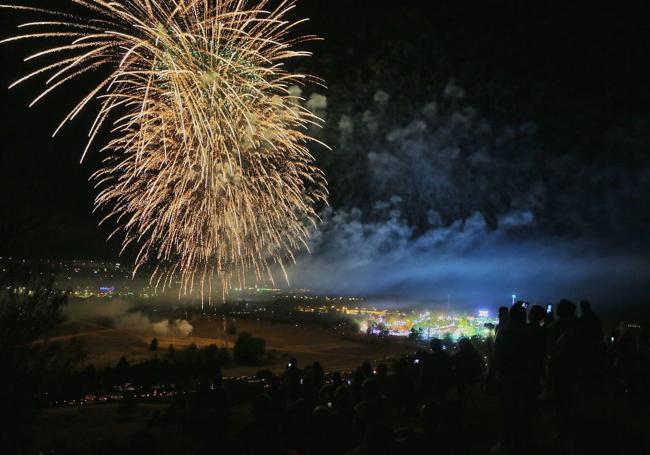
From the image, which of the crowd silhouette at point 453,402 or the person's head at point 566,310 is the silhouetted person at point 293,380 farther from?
the person's head at point 566,310

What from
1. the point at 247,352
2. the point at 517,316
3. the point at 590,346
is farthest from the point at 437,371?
the point at 247,352

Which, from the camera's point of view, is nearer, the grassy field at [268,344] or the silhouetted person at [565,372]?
the silhouetted person at [565,372]

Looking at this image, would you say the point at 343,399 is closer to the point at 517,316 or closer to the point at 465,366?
the point at 517,316

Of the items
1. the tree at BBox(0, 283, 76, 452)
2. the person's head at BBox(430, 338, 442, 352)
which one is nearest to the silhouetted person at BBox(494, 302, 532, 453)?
the person's head at BBox(430, 338, 442, 352)

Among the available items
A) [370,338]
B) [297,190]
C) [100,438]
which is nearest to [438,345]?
[100,438]

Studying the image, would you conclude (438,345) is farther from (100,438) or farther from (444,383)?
(100,438)

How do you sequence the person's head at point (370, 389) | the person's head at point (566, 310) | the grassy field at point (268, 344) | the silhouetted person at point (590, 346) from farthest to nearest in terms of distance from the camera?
1. the grassy field at point (268, 344)
2. the person's head at point (566, 310)
3. the silhouetted person at point (590, 346)
4. the person's head at point (370, 389)

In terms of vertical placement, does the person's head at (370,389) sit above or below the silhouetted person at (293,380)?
above

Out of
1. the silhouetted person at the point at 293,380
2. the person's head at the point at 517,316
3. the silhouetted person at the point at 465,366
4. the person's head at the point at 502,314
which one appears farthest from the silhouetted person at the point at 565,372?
the silhouetted person at the point at 293,380
